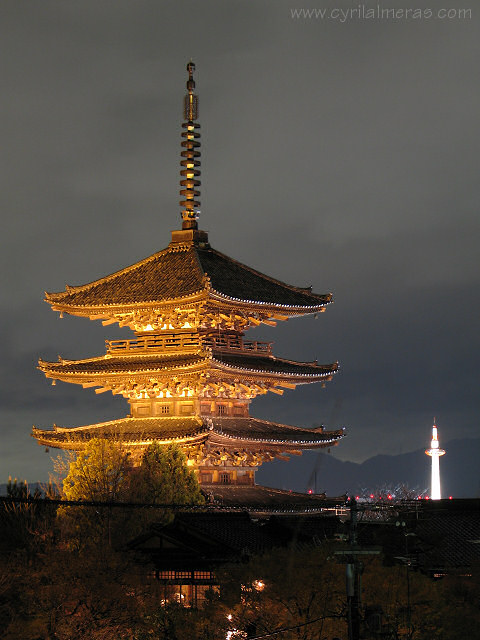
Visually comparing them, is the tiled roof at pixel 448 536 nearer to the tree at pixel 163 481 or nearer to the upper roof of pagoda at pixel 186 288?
the tree at pixel 163 481

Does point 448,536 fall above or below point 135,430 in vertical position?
below

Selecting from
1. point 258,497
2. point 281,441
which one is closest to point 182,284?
point 281,441

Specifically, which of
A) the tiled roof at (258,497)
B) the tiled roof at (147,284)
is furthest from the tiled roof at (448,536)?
the tiled roof at (147,284)

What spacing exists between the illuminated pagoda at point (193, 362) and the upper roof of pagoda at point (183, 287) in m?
0.09

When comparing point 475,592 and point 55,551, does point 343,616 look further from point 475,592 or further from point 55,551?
point 55,551

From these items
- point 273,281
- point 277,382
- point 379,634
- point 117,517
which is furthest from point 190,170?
point 379,634

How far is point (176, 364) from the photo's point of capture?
7738 cm

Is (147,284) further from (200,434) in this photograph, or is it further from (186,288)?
(200,434)

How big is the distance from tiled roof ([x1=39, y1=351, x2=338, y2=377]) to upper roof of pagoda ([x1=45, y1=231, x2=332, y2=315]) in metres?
2.99

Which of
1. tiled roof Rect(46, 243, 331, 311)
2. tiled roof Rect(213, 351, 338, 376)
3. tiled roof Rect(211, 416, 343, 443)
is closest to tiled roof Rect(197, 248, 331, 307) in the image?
tiled roof Rect(46, 243, 331, 311)

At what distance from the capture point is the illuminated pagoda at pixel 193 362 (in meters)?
77.5

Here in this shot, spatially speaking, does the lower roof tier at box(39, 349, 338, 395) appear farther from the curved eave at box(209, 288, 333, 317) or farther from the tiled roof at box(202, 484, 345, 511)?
the tiled roof at box(202, 484, 345, 511)

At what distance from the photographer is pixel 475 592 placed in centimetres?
5581

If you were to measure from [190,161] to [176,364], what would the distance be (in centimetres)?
1503
